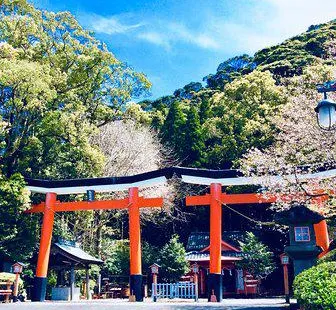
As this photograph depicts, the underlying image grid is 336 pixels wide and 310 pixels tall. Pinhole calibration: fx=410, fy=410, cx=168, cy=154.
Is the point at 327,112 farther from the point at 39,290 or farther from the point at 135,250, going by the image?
the point at 39,290

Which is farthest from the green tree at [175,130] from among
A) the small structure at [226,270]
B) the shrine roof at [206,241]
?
the small structure at [226,270]

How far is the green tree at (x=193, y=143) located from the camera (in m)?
31.1

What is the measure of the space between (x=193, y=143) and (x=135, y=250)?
16454mm

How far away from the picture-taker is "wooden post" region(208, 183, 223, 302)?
15086 millimetres

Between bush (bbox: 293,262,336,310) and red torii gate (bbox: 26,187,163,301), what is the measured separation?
375 inches

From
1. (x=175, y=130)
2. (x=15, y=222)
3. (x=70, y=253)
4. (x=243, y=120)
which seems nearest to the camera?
(x=70, y=253)

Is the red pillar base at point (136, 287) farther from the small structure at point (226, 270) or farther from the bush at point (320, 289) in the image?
the bush at point (320, 289)

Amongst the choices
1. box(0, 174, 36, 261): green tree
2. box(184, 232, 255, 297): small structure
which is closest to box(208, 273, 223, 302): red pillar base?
box(184, 232, 255, 297): small structure

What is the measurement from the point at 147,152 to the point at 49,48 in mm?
9491

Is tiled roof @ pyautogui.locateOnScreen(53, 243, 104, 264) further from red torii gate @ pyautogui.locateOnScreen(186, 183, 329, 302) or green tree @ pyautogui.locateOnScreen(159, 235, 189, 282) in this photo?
red torii gate @ pyautogui.locateOnScreen(186, 183, 329, 302)

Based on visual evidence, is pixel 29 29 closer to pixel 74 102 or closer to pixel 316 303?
pixel 74 102

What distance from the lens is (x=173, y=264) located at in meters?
22.1

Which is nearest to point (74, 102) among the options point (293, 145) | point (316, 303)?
point (293, 145)

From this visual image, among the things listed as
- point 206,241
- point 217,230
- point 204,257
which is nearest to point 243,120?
point 206,241
